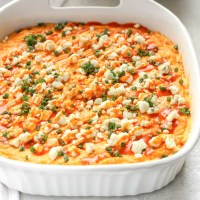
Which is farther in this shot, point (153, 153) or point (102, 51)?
point (102, 51)

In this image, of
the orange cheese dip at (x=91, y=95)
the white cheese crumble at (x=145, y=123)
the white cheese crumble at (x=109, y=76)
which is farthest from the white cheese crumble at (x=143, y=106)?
the white cheese crumble at (x=109, y=76)

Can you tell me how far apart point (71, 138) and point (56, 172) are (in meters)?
0.33

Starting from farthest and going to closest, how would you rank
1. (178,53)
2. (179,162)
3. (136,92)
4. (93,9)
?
(93,9) → (178,53) → (136,92) → (179,162)

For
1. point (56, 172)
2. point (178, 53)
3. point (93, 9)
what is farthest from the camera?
point (93, 9)

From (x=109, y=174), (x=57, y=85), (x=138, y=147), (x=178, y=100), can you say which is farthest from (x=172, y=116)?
(x=57, y=85)

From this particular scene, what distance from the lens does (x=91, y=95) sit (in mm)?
3365

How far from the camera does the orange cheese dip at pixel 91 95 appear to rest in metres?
3.02

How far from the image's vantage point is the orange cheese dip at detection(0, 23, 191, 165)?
3018 mm

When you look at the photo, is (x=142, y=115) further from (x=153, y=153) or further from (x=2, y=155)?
(x=2, y=155)

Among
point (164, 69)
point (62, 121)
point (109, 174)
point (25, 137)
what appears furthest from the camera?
point (164, 69)

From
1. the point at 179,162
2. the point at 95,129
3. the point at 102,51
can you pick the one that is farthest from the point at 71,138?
the point at 102,51

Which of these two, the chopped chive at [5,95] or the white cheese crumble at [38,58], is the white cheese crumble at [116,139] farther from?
the white cheese crumble at [38,58]

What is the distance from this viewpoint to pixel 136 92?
3412mm

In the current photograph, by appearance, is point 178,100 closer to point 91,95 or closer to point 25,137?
point 91,95
